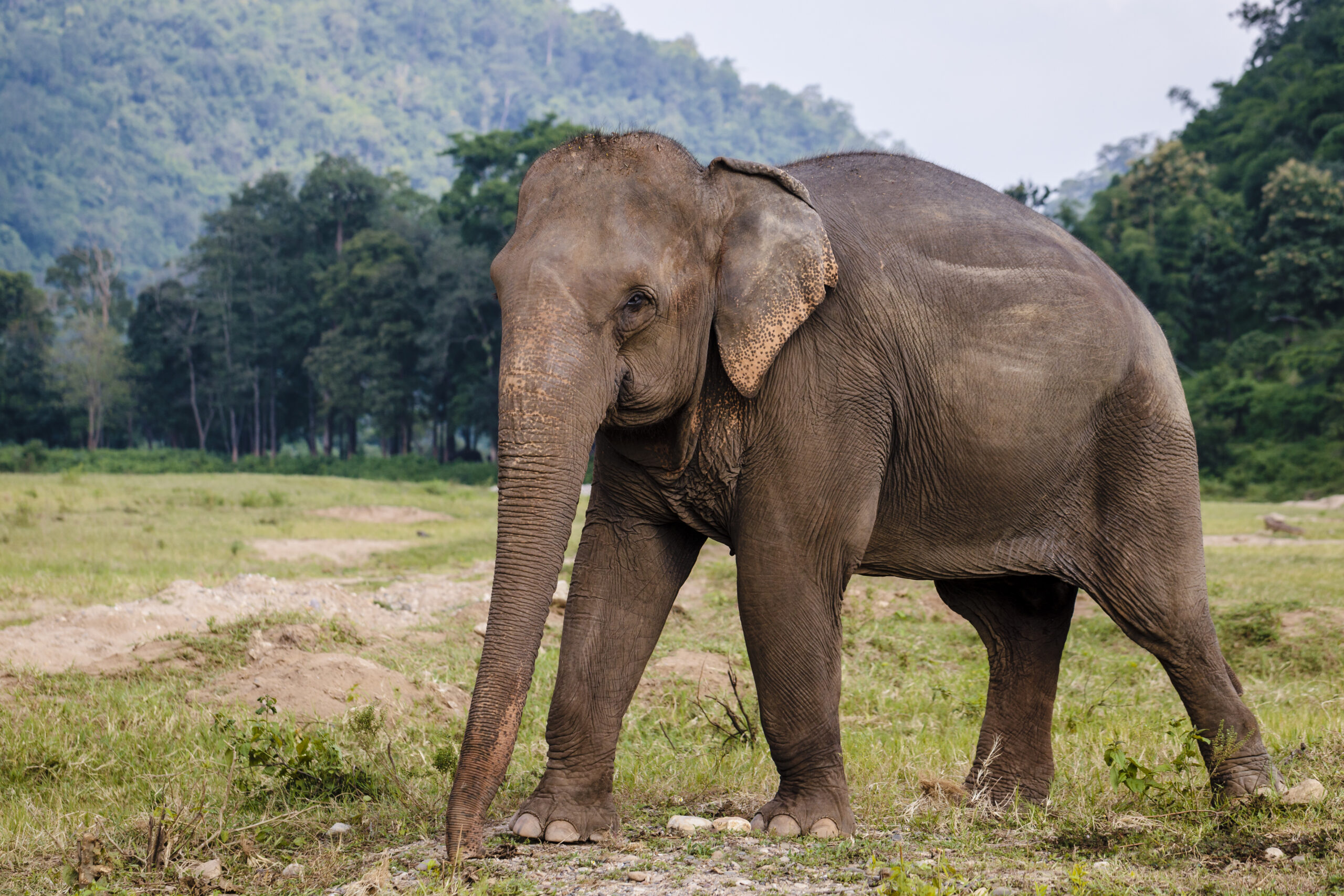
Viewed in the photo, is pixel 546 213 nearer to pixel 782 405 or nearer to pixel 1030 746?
pixel 782 405

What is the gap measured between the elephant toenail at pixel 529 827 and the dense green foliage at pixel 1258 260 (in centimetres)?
3136

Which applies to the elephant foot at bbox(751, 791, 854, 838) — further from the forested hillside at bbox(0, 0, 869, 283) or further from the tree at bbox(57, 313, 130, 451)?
the forested hillside at bbox(0, 0, 869, 283)

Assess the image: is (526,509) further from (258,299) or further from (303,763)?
(258,299)

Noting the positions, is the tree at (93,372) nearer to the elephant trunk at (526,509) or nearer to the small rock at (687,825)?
the small rock at (687,825)

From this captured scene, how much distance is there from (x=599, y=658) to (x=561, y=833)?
0.69 m

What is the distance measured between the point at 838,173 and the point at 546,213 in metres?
1.53

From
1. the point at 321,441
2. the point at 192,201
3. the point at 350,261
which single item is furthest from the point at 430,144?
the point at 350,261

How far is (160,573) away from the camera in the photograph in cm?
1366

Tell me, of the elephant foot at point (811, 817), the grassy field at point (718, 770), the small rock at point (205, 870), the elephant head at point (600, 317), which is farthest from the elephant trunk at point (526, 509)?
the elephant foot at point (811, 817)

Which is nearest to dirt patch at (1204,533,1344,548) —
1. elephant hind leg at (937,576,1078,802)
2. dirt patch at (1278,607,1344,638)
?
dirt patch at (1278,607,1344,638)

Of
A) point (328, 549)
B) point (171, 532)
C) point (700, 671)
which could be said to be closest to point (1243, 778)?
point (700, 671)

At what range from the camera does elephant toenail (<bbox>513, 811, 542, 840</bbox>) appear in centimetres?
446

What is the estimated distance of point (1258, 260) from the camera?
41.3m

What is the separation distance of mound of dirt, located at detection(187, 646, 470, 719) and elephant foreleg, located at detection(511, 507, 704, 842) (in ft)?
7.86
